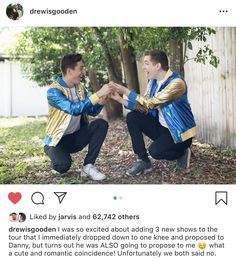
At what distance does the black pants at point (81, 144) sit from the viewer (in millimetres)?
2383

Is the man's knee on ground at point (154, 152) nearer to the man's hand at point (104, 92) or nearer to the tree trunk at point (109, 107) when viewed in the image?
the man's hand at point (104, 92)

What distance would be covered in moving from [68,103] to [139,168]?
18.4 inches

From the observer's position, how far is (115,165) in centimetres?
234

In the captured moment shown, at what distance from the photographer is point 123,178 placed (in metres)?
2.17

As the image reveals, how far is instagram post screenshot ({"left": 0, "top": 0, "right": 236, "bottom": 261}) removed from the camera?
5.91 feet
